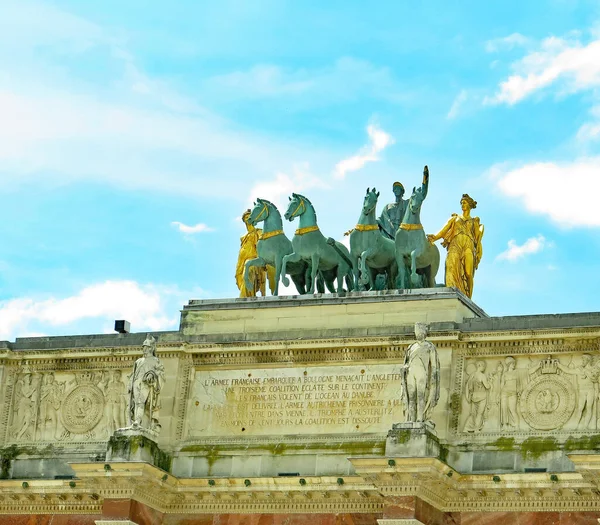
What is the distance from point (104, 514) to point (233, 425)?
3.47 m

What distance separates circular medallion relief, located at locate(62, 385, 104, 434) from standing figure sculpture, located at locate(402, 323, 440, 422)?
7807 millimetres

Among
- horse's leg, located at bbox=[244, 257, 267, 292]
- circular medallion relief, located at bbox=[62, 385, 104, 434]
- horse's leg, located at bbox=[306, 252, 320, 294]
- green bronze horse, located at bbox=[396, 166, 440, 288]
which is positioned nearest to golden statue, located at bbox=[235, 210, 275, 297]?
horse's leg, located at bbox=[244, 257, 267, 292]

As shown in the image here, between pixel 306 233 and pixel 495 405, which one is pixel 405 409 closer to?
pixel 495 405

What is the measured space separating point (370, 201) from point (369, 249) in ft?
3.59

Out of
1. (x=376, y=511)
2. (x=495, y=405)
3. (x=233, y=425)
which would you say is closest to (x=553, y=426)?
(x=495, y=405)

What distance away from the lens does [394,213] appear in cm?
4416

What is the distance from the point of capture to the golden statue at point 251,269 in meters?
43.5

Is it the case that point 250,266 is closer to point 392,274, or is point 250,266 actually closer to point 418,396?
point 392,274

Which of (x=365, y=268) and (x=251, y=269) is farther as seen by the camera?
(x=251, y=269)

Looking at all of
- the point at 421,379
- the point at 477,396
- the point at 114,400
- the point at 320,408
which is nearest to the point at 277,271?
the point at 320,408

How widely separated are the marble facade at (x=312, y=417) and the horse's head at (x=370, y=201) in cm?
229

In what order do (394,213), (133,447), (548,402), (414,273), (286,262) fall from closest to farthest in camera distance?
1. (548,402)
2. (133,447)
3. (414,273)
4. (286,262)
5. (394,213)

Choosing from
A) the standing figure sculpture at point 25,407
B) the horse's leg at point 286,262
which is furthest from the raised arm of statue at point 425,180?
the standing figure sculpture at point 25,407

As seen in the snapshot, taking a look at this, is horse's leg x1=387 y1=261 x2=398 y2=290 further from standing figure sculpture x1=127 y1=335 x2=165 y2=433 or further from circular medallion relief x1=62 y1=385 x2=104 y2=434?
circular medallion relief x1=62 y1=385 x2=104 y2=434
